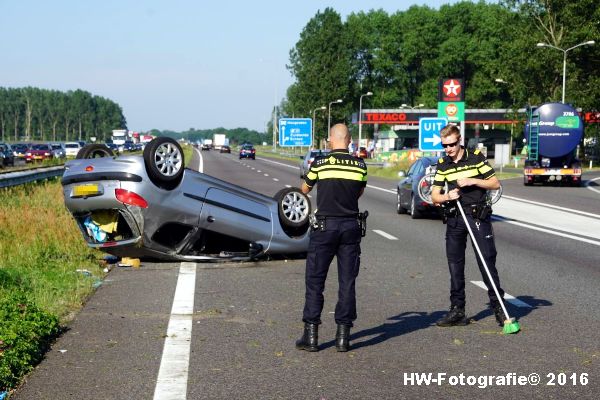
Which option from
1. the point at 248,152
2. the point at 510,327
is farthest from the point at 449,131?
the point at 248,152

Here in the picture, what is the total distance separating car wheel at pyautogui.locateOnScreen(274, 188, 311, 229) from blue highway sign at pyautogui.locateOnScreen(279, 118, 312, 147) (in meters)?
46.6

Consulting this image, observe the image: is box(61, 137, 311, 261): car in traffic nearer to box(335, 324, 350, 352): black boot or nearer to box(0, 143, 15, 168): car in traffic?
box(335, 324, 350, 352): black boot

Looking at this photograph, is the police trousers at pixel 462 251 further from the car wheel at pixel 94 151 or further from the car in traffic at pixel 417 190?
the car in traffic at pixel 417 190

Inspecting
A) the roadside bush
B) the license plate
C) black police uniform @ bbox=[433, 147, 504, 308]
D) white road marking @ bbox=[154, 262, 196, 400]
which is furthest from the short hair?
the license plate

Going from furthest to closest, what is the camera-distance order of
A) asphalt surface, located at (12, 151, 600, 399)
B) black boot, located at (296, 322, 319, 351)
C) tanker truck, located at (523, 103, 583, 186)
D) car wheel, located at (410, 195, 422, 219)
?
tanker truck, located at (523, 103, 583, 186), car wheel, located at (410, 195, 422, 219), black boot, located at (296, 322, 319, 351), asphalt surface, located at (12, 151, 600, 399)

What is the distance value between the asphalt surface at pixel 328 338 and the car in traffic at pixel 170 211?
32 centimetres

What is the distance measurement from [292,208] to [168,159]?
2.06 metres

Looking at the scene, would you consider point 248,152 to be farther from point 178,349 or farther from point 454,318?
point 178,349

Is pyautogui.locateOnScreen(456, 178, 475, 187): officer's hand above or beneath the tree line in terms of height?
beneath

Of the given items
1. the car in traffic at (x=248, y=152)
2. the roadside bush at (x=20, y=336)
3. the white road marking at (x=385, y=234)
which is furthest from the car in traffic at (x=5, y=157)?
the roadside bush at (x=20, y=336)

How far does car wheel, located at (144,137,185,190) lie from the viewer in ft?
36.5

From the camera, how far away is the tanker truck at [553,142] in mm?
37906

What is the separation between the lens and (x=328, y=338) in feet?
24.1

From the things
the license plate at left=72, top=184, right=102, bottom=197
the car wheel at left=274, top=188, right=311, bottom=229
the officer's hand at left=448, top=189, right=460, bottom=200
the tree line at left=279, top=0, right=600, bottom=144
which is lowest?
the car wheel at left=274, top=188, right=311, bottom=229
